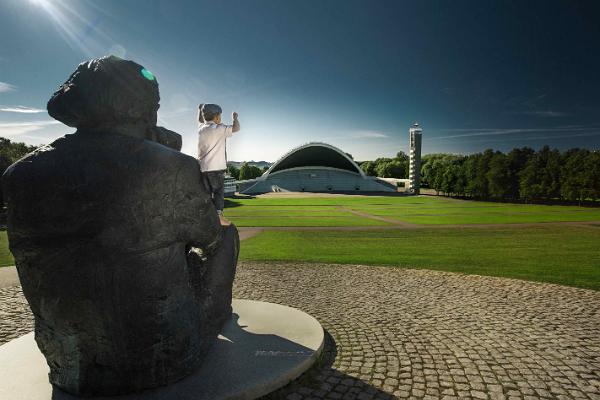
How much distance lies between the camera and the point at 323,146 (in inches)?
3708

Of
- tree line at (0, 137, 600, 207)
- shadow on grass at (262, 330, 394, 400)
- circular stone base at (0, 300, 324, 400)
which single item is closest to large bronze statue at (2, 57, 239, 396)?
circular stone base at (0, 300, 324, 400)

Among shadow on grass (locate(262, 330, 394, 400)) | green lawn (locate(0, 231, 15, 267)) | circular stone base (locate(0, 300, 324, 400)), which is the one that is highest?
circular stone base (locate(0, 300, 324, 400))

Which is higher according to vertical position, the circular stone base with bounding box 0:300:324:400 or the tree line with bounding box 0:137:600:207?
the tree line with bounding box 0:137:600:207

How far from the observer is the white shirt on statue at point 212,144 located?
6.04 m

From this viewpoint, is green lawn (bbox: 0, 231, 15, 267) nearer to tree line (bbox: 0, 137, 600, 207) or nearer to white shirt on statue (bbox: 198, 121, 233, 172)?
white shirt on statue (bbox: 198, 121, 233, 172)

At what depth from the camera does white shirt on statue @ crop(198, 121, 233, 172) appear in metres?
6.04

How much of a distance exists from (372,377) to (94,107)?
15.6ft

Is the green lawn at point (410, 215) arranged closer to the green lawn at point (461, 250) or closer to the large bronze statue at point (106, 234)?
the green lawn at point (461, 250)

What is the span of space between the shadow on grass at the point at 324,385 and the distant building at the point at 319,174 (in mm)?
87496

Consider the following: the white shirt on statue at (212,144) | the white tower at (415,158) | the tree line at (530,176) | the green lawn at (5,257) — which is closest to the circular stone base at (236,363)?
the white shirt on statue at (212,144)

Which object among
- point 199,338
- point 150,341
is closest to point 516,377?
point 199,338

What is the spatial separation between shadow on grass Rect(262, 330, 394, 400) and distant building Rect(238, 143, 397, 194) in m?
87.5

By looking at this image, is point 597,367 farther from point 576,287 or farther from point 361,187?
point 361,187

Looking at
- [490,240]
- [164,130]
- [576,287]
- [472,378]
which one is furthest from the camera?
[490,240]
